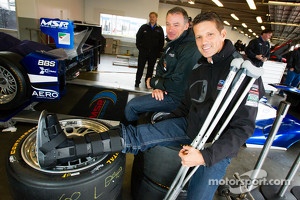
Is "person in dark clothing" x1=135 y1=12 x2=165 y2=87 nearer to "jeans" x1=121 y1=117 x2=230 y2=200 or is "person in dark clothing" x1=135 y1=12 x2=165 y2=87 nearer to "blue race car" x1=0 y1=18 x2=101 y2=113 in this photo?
"blue race car" x1=0 y1=18 x2=101 y2=113

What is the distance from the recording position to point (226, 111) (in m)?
1.19

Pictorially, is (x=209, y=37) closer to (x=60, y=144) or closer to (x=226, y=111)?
(x=226, y=111)

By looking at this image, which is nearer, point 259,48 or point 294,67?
point 259,48

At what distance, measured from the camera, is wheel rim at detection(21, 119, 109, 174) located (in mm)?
1176

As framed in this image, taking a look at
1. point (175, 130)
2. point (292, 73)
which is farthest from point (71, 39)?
point (292, 73)

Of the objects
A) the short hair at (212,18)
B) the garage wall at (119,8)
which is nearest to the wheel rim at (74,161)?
the short hair at (212,18)

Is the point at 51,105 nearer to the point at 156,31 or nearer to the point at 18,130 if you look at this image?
the point at 18,130

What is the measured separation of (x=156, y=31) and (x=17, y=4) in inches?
178

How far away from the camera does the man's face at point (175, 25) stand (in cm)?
196

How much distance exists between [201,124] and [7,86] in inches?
95.6

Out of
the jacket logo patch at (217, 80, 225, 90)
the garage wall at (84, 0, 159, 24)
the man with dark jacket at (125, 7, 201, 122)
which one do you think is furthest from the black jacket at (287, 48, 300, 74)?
the garage wall at (84, 0, 159, 24)

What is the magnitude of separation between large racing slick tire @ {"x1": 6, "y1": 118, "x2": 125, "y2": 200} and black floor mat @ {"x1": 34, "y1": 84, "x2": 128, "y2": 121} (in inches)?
72.3
